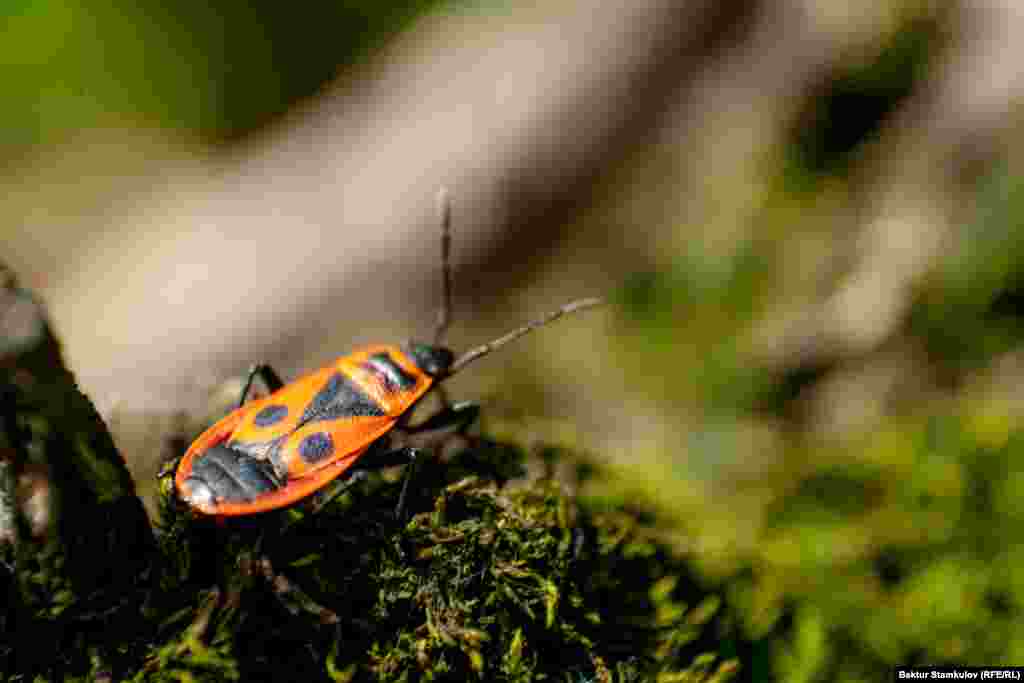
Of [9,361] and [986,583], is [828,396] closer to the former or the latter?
[986,583]

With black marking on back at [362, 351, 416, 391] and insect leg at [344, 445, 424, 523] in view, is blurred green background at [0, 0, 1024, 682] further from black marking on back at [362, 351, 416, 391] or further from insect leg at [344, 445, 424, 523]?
insect leg at [344, 445, 424, 523]

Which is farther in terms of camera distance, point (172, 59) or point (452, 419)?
point (172, 59)

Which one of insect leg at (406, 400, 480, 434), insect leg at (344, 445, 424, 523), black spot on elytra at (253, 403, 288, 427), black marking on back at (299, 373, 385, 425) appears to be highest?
black spot on elytra at (253, 403, 288, 427)

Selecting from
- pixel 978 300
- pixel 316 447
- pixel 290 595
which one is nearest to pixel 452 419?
pixel 316 447

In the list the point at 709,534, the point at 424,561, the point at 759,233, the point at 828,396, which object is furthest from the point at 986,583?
the point at 759,233

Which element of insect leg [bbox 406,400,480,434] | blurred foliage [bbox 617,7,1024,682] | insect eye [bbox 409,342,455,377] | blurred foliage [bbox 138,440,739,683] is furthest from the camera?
insect eye [bbox 409,342,455,377]

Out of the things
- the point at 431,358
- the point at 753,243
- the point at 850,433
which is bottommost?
the point at 850,433

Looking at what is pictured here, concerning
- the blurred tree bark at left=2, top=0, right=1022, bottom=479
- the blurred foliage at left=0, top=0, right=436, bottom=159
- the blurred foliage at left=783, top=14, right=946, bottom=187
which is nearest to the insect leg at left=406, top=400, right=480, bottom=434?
the blurred tree bark at left=2, top=0, right=1022, bottom=479

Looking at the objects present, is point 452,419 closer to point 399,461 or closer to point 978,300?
point 399,461
